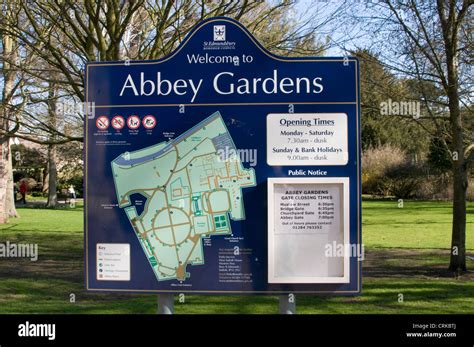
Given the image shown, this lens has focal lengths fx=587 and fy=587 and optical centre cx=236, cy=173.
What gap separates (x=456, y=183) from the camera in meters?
11.7

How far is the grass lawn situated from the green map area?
283 cm

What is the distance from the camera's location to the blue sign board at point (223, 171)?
5051 millimetres

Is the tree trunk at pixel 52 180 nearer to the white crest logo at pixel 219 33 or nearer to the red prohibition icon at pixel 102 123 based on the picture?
the red prohibition icon at pixel 102 123

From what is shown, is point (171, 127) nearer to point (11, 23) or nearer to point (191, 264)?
point (191, 264)

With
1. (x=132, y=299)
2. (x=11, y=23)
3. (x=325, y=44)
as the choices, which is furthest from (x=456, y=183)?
(x=11, y=23)

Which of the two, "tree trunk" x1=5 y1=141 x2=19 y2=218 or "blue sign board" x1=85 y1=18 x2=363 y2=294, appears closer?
"blue sign board" x1=85 y1=18 x2=363 y2=294

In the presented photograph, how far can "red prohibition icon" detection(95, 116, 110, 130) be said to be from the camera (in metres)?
5.21

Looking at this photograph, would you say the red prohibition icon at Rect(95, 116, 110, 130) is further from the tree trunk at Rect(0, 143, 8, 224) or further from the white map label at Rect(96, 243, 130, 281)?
the tree trunk at Rect(0, 143, 8, 224)

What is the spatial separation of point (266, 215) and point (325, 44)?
840 centimetres

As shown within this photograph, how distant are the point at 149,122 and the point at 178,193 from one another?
678 millimetres

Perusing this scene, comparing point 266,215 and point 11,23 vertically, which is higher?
point 11,23

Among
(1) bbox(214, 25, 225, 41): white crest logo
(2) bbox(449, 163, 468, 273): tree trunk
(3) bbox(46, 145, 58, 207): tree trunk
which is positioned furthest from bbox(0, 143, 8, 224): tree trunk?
(1) bbox(214, 25, 225, 41): white crest logo

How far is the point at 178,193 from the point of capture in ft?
17.1

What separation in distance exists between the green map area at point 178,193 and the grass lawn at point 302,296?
111 inches
